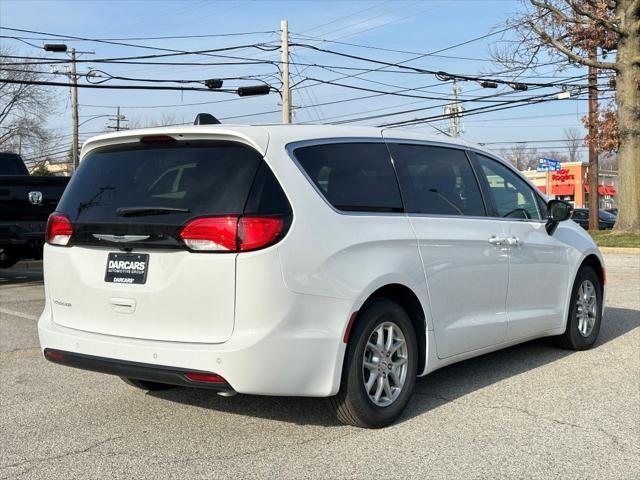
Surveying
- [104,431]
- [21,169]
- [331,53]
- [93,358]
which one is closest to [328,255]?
[93,358]

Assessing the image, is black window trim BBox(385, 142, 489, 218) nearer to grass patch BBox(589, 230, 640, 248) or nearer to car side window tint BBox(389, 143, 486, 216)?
car side window tint BBox(389, 143, 486, 216)

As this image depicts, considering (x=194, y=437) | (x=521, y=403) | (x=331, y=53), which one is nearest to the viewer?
(x=194, y=437)

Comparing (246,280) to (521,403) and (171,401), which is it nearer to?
(171,401)

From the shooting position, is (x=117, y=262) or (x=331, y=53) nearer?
(x=117, y=262)

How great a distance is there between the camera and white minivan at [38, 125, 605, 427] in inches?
150

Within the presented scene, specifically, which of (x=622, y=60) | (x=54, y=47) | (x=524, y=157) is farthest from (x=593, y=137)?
(x=524, y=157)

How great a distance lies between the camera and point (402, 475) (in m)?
3.63

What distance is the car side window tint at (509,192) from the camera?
5656 mm

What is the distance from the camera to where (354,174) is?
451 cm

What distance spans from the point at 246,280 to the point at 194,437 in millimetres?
1108

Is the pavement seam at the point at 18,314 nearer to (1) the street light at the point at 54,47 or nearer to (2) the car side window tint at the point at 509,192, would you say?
(2) the car side window tint at the point at 509,192

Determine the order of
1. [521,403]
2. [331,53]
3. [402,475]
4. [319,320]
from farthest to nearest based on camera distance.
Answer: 1. [331,53]
2. [521,403]
3. [319,320]
4. [402,475]

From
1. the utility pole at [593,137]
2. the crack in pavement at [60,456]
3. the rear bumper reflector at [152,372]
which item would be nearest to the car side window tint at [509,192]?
the rear bumper reflector at [152,372]

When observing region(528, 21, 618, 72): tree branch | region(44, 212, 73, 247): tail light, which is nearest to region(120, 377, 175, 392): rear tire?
region(44, 212, 73, 247): tail light
